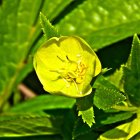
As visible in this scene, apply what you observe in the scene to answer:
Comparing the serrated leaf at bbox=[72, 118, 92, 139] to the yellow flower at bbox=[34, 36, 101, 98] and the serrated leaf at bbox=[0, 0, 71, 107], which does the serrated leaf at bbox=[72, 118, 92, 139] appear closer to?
the yellow flower at bbox=[34, 36, 101, 98]

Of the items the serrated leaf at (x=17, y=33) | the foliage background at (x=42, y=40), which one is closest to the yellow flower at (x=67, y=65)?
the foliage background at (x=42, y=40)

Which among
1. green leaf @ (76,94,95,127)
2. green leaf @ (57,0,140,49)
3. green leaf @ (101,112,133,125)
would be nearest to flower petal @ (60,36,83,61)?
green leaf @ (76,94,95,127)

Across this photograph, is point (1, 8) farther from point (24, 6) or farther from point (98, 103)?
point (98, 103)

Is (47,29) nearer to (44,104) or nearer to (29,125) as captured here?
(29,125)

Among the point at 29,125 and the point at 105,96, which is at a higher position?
the point at 105,96

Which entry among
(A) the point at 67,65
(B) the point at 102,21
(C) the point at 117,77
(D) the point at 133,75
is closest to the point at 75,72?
(A) the point at 67,65

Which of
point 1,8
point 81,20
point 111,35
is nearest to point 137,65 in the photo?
point 111,35
